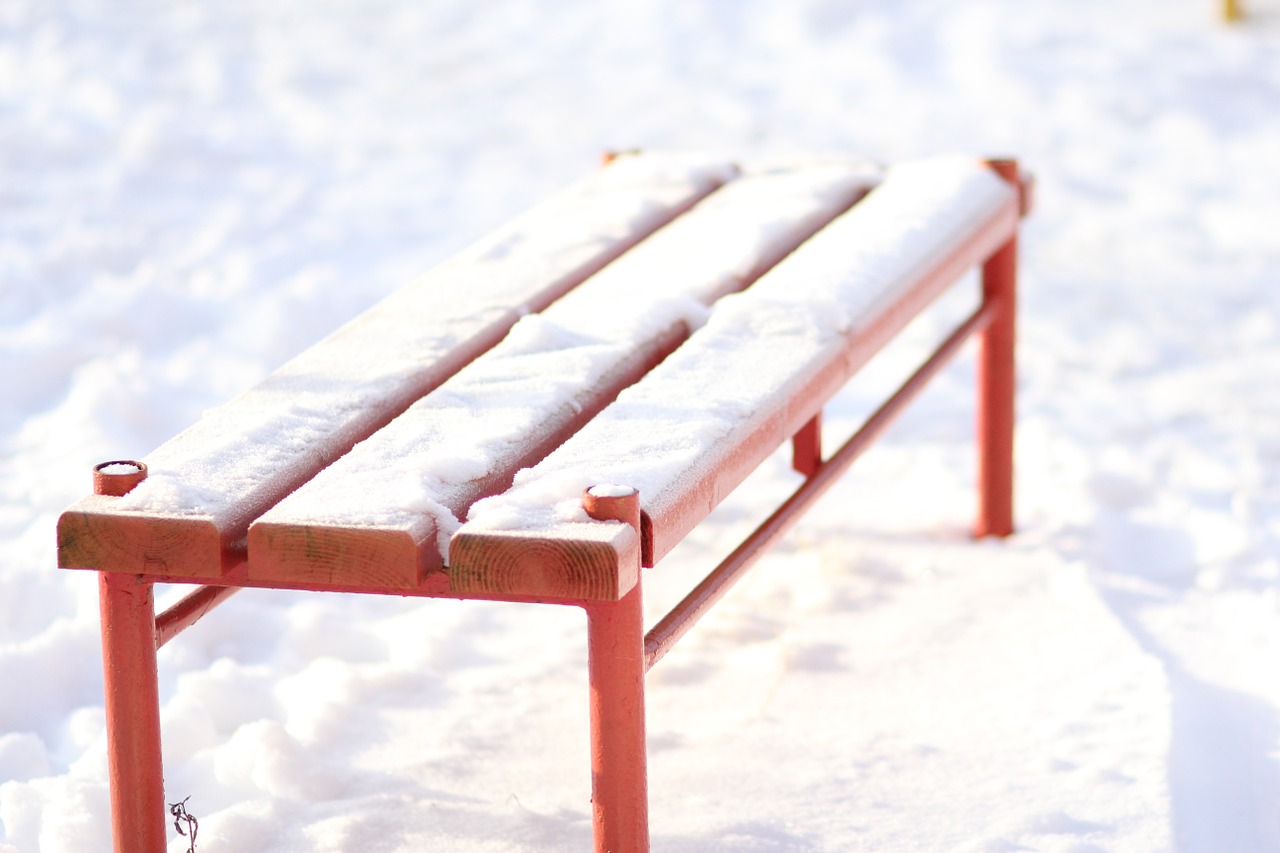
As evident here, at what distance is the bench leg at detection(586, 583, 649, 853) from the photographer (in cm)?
158

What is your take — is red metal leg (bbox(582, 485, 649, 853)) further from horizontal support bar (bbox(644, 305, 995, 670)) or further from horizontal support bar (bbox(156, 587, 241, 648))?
horizontal support bar (bbox(156, 587, 241, 648))

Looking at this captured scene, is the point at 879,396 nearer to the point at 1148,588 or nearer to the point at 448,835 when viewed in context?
the point at 1148,588

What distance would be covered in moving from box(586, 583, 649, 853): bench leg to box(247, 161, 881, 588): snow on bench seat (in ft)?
0.58

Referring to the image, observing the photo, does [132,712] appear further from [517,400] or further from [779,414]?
[779,414]

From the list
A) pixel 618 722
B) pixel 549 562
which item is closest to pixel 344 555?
pixel 549 562

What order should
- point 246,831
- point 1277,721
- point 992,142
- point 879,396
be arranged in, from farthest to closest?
point 992,142, point 879,396, point 1277,721, point 246,831

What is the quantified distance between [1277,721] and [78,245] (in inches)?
125

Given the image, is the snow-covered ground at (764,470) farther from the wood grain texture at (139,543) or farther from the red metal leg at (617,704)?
the wood grain texture at (139,543)

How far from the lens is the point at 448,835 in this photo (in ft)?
6.76

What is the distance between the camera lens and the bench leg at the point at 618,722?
158cm

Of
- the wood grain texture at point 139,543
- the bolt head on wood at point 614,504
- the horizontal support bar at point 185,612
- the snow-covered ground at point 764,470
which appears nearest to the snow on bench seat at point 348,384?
the wood grain texture at point 139,543

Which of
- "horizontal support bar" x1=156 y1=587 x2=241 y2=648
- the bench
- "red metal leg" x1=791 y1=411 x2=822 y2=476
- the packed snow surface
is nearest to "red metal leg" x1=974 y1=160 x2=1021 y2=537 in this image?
the packed snow surface

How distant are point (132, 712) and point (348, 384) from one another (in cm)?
45

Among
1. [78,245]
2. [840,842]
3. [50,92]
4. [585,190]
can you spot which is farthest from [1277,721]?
[50,92]
